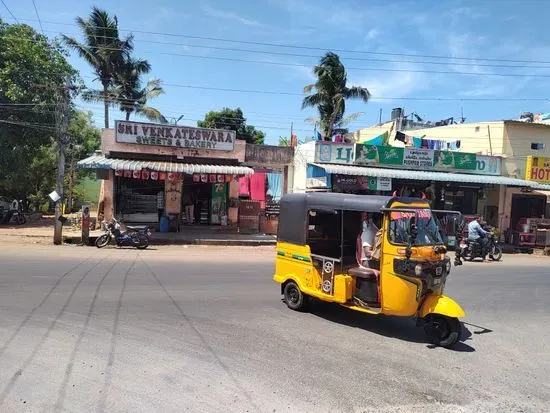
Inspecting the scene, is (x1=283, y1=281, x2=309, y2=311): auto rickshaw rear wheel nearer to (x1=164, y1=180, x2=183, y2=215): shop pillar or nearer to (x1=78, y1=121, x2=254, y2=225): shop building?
(x1=78, y1=121, x2=254, y2=225): shop building

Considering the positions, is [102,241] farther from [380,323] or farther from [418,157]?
[418,157]

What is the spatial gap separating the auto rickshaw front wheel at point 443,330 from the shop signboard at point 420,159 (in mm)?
17036

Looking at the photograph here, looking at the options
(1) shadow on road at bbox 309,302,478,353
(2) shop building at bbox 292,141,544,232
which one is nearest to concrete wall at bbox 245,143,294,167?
(2) shop building at bbox 292,141,544,232

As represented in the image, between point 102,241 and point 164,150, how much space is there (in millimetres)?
5839

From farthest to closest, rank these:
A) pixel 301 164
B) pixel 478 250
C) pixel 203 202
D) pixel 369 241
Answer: pixel 203 202
pixel 301 164
pixel 478 250
pixel 369 241

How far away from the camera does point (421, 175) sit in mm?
22656

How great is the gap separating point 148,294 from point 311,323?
329 cm

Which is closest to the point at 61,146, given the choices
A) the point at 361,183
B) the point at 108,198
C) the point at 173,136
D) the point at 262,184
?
the point at 108,198

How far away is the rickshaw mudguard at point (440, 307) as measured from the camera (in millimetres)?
6328

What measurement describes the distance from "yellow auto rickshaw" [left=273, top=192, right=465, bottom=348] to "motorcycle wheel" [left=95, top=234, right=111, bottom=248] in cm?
1148

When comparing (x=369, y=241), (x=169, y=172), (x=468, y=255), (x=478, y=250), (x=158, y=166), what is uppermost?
(x=158, y=166)

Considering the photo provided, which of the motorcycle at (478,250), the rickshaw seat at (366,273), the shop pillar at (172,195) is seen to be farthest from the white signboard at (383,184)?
the rickshaw seat at (366,273)

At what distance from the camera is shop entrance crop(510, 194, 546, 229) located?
26.7 m

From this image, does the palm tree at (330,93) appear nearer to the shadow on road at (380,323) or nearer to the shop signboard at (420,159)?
the shop signboard at (420,159)
